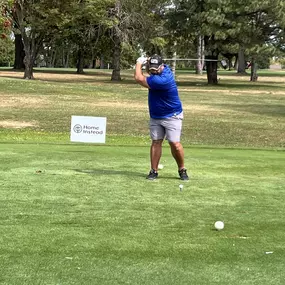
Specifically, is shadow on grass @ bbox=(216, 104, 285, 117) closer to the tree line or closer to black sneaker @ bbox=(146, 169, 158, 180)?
the tree line

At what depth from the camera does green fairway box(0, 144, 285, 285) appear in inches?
166

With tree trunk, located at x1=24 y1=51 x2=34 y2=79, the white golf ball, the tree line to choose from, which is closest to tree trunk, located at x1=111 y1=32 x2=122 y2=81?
the tree line

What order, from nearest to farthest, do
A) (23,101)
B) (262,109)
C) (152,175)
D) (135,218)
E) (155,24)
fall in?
1. (135,218)
2. (152,175)
3. (23,101)
4. (262,109)
5. (155,24)

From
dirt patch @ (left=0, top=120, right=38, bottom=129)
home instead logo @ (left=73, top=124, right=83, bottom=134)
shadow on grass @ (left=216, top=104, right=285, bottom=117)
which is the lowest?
dirt patch @ (left=0, top=120, right=38, bottom=129)

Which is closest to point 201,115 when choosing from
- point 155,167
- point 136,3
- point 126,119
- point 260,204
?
point 126,119

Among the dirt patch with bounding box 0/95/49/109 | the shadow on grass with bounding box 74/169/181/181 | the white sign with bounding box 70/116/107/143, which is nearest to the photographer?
the shadow on grass with bounding box 74/169/181/181

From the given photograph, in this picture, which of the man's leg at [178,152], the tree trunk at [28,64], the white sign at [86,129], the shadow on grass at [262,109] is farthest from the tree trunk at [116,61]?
the man's leg at [178,152]

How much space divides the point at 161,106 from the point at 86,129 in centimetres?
246

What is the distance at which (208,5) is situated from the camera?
4356cm

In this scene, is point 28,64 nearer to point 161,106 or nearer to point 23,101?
point 23,101

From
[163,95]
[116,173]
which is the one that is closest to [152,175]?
[116,173]

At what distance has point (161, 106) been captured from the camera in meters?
8.02

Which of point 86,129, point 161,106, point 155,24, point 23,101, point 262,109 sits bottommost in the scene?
point 23,101

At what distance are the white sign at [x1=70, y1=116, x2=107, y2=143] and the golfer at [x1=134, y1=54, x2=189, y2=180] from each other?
2081 millimetres
